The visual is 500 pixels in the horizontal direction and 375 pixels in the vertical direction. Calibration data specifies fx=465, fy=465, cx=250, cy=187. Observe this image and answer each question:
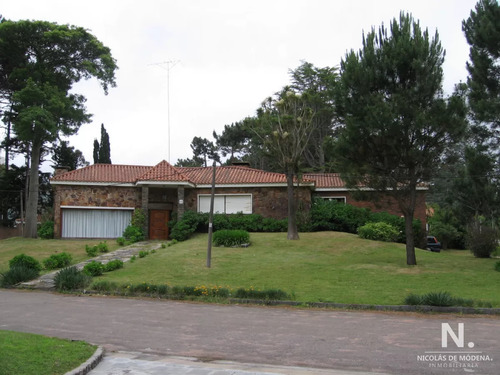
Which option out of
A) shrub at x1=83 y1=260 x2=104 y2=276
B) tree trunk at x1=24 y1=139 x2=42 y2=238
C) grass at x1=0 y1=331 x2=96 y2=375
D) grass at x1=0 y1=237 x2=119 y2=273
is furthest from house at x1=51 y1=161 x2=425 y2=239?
grass at x1=0 y1=331 x2=96 y2=375

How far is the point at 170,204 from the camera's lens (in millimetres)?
30234

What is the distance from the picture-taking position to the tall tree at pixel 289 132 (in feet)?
84.1

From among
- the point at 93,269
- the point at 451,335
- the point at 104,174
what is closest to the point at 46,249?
the point at 104,174

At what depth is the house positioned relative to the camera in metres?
29.3

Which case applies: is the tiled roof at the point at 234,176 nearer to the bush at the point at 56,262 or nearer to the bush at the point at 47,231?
the bush at the point at 47,231

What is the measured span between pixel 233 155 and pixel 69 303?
43.3 metres

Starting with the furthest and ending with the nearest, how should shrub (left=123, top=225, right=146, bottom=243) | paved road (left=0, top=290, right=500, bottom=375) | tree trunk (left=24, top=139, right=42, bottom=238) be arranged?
tree trunk (left=24, top=139, right=42, bottom=238), shrub (left=123, top=225, right=146, bottom=243), paved road (left=0, top=290, right=500, bottom=375)

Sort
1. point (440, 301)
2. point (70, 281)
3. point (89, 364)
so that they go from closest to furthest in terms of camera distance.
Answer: point (89, 364) < point (440, 301) < point (70, 281)

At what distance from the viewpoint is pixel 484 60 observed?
19047 mm

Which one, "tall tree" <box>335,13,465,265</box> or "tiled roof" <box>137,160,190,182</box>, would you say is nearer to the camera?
"tall tree" <box>335,13,465,265</box>

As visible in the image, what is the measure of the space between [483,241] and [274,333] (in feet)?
Result: 59.0

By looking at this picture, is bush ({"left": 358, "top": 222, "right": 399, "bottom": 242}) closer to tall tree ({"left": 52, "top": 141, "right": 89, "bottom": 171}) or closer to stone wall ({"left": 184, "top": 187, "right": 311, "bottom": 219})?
stone wall ({"left": 184, "top": 187, "right": 311, "bottom": 219})

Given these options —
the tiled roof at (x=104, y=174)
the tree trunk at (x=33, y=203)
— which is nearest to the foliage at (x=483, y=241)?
the tiled roof at (x=104, y=174)

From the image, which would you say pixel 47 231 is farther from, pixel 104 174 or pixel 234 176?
pixel 234 176
